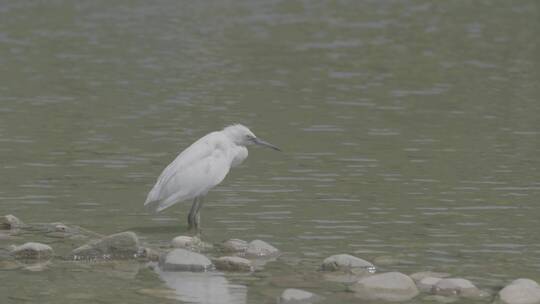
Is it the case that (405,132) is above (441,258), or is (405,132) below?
above

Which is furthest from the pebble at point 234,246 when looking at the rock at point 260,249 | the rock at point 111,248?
the rock at point 111,248

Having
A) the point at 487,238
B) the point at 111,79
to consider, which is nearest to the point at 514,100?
the point at 111,79

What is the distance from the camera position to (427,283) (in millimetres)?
13898

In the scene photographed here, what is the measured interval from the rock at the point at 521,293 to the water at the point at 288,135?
2.61 ft

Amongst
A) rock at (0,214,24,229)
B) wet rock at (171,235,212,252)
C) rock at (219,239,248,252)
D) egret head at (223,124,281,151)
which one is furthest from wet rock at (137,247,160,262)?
egret head at (223,124,281,151)

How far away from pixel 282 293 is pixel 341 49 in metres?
24.6

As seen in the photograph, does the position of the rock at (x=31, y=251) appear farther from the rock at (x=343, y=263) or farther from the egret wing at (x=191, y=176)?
the rock at (x=343, y=263)

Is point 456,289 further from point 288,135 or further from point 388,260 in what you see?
point 288,135

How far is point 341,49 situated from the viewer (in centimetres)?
3762

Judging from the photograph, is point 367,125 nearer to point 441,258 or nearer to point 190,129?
point 190,129

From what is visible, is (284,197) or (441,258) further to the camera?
(284,197)

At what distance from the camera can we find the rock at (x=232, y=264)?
1470cm

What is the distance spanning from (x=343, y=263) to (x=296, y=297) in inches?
60.2

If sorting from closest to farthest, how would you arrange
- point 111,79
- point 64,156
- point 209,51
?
point 64,156 → point 111,79 → point 209,51
